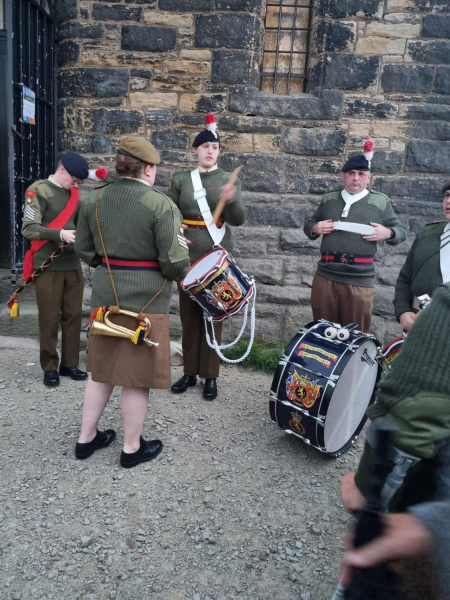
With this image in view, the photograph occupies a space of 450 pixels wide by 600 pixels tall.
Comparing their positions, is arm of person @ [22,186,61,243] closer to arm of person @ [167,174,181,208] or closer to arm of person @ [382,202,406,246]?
arm of person @ [167,174,181,208]

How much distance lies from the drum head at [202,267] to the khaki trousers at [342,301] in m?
0.93

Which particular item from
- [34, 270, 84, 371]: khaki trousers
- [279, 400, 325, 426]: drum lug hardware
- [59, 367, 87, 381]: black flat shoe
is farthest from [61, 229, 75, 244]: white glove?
[279, 400, 325, 426]: drum lug hardware

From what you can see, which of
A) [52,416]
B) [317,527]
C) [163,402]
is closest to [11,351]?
[52,416]

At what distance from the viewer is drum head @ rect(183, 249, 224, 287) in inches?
121

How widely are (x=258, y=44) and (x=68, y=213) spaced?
2.29 m

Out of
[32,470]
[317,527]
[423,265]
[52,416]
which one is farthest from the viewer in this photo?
[52,416]

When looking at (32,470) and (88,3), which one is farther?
(88,3)

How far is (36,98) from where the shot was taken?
4492mm

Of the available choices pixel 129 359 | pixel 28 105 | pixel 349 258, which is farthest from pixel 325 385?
pixel 28 105

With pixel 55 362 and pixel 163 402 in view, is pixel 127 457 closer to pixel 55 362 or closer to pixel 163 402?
pixel 163 402

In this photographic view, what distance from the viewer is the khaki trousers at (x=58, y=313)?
371 centimetres

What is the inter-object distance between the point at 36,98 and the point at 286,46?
2.34 m

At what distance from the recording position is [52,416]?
10.7 ft

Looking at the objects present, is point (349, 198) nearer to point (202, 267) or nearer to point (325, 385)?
point (202, 267)
